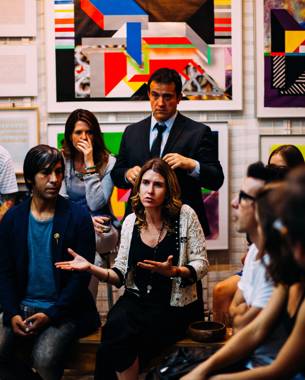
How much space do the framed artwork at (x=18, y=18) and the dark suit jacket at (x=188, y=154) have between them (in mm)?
1453

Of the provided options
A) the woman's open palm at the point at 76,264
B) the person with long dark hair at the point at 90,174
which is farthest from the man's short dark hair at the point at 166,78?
the woman's open palm at the point at 76,264

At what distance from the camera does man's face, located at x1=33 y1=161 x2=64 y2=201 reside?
3432 mm

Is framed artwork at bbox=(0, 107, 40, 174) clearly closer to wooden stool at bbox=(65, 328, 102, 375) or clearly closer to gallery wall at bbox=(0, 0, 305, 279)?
gallery wall at bbox=(0, 0, 305, 279)

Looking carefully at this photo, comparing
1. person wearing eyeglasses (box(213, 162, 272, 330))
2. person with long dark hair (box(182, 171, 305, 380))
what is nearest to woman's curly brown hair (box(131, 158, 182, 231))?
person wearing eyeglasses (box(213, 162, 272, 330))

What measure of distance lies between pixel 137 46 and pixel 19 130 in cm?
100

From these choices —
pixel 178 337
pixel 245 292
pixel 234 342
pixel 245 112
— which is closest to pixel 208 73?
pixel 245 112

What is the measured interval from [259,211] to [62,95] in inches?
119

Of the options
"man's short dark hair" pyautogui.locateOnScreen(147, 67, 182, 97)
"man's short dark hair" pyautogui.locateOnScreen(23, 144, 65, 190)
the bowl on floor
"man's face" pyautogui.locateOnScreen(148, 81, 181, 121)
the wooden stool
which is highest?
"man's short dark hair" pyautogui.locateOnScreen(147, 67, 182, 97)

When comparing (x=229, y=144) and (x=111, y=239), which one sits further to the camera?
(x=229, y=144)

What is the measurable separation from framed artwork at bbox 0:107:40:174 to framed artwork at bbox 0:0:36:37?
0.52m

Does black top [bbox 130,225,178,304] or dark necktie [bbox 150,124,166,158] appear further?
dark necktie [bbox 150,124,166,158]

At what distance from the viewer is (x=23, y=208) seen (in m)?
3.52

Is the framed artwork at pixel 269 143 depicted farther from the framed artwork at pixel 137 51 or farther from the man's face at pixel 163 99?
the man's face at pixel 163 99

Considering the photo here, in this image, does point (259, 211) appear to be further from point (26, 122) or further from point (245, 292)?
point (26, 122)
